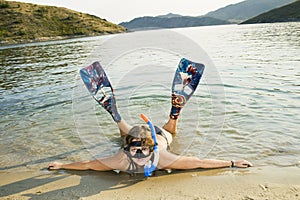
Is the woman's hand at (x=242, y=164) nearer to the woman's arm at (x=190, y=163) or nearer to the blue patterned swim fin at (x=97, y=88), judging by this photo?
the woman's arm at (x=190, y=163)

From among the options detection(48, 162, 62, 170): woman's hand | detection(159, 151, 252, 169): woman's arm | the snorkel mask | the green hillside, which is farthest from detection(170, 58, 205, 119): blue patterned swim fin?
the green hillside

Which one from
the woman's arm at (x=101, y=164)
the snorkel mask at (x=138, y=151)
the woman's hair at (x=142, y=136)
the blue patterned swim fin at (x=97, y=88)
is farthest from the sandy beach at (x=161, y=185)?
the blue patterned swim fin at (x=97, y=88)

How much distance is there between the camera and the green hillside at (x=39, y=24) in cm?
8494

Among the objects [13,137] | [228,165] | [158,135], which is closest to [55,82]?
[13,137]

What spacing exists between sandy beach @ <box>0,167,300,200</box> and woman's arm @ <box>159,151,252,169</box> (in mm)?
103

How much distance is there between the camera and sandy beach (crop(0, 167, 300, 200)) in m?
4.13

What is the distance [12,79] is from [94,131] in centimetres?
1131

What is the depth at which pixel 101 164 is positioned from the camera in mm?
5027

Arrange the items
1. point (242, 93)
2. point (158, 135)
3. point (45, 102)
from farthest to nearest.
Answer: point (45, 102) < point (242, 93) < point (158, 135)

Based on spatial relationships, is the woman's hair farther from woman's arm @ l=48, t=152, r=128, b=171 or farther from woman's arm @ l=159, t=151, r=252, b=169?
woman's arm @ l=159, t=151, r=252, b=169

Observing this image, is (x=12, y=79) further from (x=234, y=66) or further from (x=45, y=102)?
(x=234, y=66)

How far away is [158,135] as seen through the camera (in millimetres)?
5449

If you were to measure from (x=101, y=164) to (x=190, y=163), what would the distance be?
5.22 feet

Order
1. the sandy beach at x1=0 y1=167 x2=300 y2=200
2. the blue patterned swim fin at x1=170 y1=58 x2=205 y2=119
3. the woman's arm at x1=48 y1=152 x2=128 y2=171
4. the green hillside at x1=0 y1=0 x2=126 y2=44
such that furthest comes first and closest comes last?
1. the green hillside at x1=0 y1=0 x2=126 y2=44
2. the blue patterned swim fin at x1=170 y1=58 x2=205 y2=119
3. the woman's arm at x1=48 y1=152 x2=128 y2=171
4. the sandy beach at x1=0 y1=167 x2=300 y2=200
